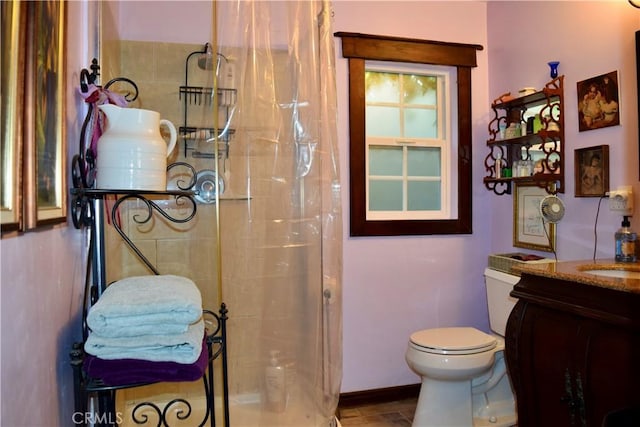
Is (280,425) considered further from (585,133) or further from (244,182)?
(585,133)

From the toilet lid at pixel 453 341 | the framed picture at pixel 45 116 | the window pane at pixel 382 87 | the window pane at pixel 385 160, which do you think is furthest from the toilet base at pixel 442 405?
the framed picture at pixel 45 116

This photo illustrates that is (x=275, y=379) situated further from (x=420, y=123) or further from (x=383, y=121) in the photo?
(x=420, y=123)

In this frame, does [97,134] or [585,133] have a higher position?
[585,133]

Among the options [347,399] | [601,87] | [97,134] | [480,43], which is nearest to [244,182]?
[97,134]

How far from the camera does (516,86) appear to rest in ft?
8.13

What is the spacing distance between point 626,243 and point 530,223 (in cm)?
64

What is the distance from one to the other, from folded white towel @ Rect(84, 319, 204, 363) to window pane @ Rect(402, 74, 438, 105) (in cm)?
217

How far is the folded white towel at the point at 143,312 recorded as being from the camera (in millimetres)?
940

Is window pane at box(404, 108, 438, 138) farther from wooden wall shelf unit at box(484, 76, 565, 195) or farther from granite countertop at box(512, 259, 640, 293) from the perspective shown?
granite countertop at box(512, 259, 640, 293)

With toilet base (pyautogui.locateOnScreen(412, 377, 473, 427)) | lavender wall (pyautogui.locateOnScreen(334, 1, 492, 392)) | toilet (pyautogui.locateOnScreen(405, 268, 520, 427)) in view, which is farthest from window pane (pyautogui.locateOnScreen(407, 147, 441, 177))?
toilet base (pyautogui.locateOnScreen(412, 377, 473, 427))

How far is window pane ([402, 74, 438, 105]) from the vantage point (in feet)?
8.83

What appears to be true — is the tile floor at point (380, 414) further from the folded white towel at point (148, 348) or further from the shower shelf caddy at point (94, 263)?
the folded white towel at point (148, 348)

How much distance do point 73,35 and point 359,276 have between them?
1824 millimetres

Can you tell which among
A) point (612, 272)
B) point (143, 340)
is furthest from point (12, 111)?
point (612, 272)
